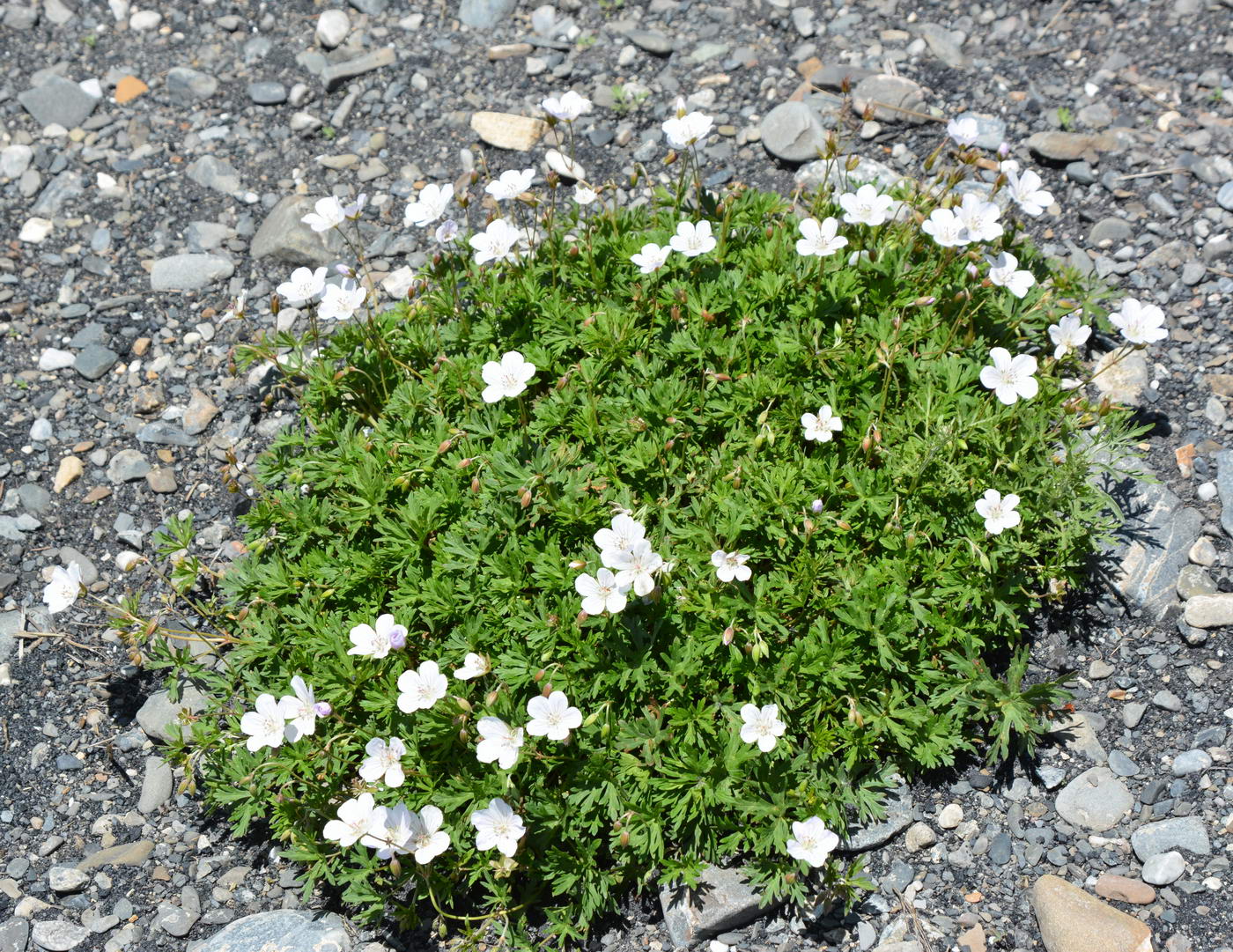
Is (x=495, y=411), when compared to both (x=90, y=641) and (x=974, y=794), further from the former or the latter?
(x=974, y=794)

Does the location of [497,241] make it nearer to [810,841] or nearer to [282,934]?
[810,841]

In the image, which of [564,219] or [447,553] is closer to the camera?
[447,553]

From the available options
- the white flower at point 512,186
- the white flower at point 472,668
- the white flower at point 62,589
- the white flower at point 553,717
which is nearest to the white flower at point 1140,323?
the white flower at point 512,186

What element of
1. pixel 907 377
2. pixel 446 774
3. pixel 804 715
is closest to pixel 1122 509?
pixel 907 377

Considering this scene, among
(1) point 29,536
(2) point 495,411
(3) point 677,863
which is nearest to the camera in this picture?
(3) point 677,863

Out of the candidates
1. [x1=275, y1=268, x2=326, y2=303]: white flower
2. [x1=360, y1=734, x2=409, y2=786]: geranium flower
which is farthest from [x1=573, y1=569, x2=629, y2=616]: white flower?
[x1=275, y1=268, x2=326, y2=303]: white flower

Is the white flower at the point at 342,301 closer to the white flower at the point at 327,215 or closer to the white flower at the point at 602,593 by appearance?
the white flower at the point at 327,215
